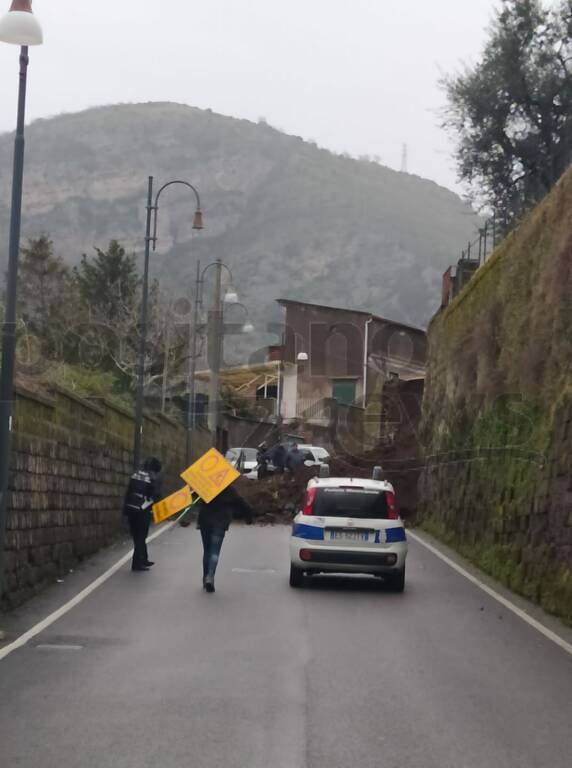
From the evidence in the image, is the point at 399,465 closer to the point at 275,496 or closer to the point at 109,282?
the point at 275,496

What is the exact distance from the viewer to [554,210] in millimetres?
20359

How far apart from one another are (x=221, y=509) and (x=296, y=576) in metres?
1.49

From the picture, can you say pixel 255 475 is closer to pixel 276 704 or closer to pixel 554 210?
pixel 554 210

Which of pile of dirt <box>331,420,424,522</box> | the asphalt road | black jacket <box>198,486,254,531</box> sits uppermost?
pile of dirt <box>331,420,424,522</box>

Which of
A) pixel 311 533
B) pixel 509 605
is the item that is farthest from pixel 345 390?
pixel 509 605

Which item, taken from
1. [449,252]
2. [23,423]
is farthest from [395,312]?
[23,423]

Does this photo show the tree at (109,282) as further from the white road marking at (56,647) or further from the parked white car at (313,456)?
the white road marking at (56,647)

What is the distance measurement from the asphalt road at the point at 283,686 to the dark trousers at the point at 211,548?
0.75 meters

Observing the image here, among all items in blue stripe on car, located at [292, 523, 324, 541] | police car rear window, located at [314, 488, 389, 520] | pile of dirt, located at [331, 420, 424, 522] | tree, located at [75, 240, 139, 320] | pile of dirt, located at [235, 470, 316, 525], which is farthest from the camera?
tree, located at [75, 240, 139, 320]

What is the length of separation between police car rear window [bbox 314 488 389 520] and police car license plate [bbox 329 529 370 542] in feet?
1.07

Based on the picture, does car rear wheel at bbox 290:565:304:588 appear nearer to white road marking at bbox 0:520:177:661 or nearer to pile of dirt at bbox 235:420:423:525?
white road marking at bbox 0:520:177:661

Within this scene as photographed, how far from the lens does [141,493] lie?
20.2 metres

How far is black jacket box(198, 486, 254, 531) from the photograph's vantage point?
17.6 meters

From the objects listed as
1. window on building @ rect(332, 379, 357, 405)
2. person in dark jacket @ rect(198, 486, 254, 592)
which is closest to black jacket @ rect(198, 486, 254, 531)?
person in dark jacket @ rect(198, 486, 254, 592)
